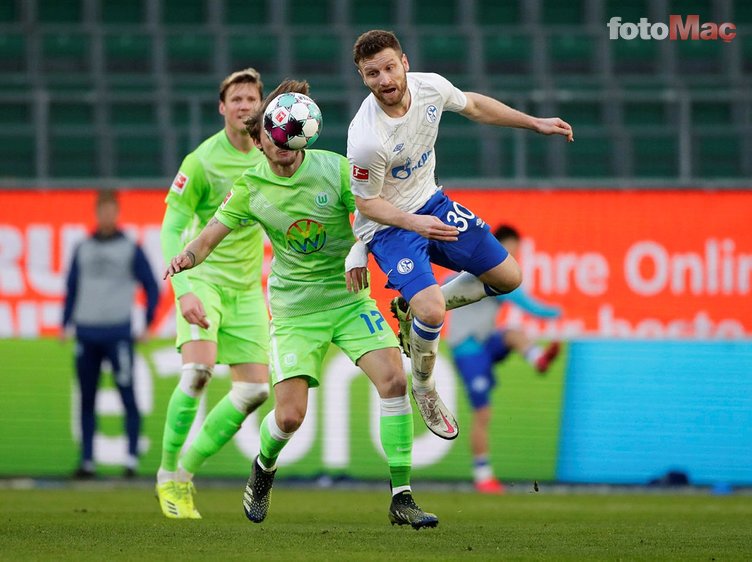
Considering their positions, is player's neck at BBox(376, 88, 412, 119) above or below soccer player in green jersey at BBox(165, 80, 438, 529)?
above

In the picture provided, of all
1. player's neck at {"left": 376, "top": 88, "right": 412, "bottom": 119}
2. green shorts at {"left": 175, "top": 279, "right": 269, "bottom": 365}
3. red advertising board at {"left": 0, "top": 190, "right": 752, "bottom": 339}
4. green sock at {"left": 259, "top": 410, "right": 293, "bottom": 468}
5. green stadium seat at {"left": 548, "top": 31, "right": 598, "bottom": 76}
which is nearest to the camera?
player's neck at {"left": 376, "top": 88, "right": 412, "bottom": 119}

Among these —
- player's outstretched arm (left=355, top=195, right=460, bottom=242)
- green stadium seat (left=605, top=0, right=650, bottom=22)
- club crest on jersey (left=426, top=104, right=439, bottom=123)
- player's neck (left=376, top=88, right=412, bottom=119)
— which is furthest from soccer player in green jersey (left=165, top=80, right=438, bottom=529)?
green stadium seat (left=605, top=0, right=650, bottom=22)

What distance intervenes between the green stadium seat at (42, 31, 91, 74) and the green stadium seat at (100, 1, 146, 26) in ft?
2.18

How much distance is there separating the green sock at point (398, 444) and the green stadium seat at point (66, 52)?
34.6 ft

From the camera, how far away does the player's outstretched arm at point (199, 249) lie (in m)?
7.58

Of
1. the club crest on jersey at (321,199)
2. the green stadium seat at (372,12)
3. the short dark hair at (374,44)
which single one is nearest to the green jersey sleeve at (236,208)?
the club crest on jersey at (321,199)

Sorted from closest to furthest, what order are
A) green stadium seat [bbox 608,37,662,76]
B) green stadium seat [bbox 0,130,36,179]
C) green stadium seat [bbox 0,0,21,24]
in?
1. green stadium seat [bbox 0,130,36,179]
2. green stadium seat [bbox 608,37,662,76]
3. green stadium seat [bbox 0,0,21,24]

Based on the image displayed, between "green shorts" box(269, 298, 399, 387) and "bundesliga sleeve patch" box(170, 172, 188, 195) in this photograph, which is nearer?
"green shorts" box(269, 298, 399, 387)

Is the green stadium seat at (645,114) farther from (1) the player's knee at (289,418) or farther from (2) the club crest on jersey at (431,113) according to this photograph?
(1) the player's knee at (289,418)

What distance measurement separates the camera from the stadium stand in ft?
51.3

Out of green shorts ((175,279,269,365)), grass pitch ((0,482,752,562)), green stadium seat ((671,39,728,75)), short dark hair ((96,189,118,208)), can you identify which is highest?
green stadium seat ((671,39,728,75))

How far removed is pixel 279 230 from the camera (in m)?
7.80

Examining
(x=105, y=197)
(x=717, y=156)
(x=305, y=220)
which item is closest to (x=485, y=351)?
(x=105, y=197)

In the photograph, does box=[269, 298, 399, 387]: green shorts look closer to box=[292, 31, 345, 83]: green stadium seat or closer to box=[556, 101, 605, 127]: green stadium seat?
box=[556, 101, 605, 127]: green stadium seat
